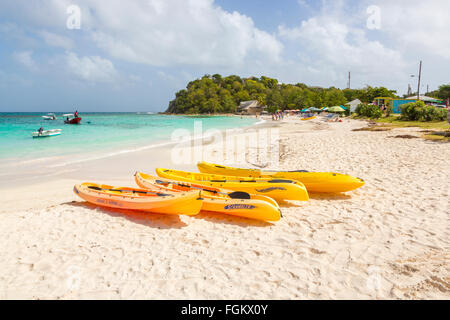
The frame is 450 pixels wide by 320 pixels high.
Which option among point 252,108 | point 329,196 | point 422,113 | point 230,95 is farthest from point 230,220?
point 230,95

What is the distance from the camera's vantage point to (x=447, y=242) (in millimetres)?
3311

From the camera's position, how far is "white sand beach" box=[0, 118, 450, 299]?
2582mm

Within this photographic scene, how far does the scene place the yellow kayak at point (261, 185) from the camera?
4.75m

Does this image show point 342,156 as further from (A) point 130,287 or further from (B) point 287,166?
(A) point 130,287

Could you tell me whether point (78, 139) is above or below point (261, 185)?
above

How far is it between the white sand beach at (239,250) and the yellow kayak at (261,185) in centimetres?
28

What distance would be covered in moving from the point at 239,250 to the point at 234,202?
103cm

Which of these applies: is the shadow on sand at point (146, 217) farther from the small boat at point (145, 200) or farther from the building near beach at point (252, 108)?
the building near beach at point (252, 108)

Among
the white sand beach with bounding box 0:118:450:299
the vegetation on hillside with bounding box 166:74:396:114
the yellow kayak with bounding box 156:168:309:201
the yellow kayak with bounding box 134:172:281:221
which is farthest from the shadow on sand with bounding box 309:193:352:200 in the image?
the vegetation on hillside with bounding box 166:74:396:114

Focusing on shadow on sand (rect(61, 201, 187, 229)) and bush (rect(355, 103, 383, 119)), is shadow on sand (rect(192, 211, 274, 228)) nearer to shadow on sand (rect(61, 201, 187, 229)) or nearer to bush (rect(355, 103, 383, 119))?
shadow on sand (rect(61, 201, 187, 229))

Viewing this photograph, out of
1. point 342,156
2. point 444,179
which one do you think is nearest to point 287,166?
point 342,156

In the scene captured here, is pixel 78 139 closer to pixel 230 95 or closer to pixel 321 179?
pixel 321 179

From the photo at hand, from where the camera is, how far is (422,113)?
2002 cm

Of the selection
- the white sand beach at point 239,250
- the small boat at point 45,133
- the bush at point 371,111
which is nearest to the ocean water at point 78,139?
the small boat at point 45,133
